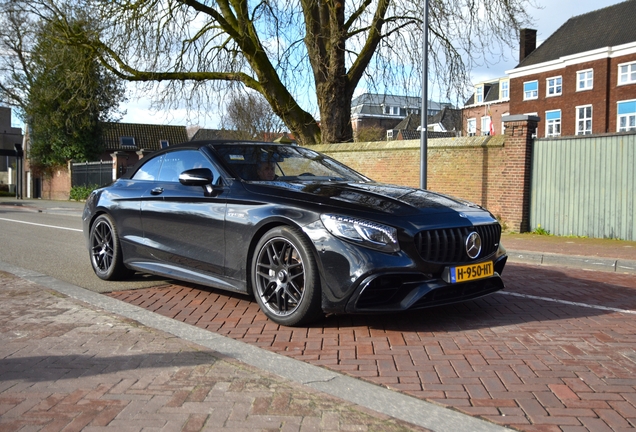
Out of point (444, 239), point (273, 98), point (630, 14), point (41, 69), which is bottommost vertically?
point (444, 239)

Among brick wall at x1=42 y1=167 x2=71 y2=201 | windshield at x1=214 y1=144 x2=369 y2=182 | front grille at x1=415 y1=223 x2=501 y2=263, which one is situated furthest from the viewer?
brick wall at x1=42 y1=167 x2=71 y2=201

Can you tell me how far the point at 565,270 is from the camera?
852 cm

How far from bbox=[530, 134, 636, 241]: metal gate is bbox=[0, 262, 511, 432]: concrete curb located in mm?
10597

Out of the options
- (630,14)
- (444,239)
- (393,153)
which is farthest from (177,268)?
(630,14)

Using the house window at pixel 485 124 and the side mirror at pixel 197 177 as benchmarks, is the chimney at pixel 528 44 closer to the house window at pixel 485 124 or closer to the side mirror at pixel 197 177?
the house window at pixel 485 124

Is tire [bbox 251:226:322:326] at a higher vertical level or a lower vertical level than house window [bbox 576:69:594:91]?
lower

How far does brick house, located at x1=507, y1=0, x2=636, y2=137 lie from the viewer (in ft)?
136

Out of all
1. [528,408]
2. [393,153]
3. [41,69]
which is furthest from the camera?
[41,69]

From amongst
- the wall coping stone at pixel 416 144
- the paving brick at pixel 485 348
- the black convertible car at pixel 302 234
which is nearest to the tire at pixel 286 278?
the black convertible car at pixel 302 234

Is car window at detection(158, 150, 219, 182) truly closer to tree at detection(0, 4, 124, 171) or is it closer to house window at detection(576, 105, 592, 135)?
tree at detection(0, 4, 124, 171)

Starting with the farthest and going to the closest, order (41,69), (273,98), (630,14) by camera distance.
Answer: (630,14), (41,69), (273,98)

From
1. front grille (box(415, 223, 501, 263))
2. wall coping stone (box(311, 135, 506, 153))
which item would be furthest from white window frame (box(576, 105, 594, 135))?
front grille (box(415, 223, 501, 263))

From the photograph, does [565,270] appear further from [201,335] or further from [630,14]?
[630,14]

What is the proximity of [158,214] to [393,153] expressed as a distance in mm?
11324
